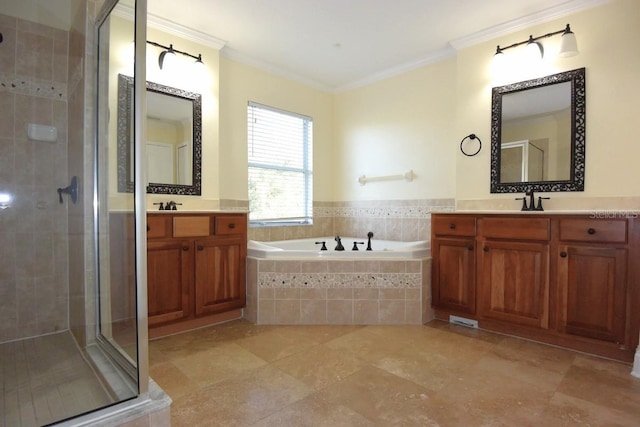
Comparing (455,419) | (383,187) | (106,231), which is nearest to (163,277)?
(106,231)

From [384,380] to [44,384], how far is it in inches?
64.2

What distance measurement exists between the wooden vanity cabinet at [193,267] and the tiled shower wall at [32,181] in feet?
1.98

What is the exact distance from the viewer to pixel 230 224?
283 centimetres

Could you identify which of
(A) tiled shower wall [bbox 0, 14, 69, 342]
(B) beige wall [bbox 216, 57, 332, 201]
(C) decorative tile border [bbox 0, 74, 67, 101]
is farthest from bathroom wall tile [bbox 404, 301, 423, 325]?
(C) decorative tile border [bbox 0, 74, 67, 101]

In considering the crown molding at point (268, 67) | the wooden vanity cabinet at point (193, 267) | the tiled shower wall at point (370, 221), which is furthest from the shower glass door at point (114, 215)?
the tiled shower wall at point (370, 221)

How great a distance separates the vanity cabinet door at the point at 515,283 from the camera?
2.36 meters

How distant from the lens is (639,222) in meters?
2.03

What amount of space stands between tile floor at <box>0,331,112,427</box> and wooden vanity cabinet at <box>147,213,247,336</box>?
60 centimetres

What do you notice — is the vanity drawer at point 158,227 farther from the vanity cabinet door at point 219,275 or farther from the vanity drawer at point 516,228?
the vanity drawer at point 516,228

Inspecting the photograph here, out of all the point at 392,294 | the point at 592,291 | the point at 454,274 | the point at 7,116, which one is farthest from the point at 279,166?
the point at 592,291

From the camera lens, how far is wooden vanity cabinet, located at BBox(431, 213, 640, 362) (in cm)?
208

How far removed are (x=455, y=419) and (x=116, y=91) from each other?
220cm

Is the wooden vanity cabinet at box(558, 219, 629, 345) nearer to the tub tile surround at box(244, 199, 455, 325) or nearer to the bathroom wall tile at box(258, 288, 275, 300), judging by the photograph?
the tub tile surround at box(244, 199, 455, 325)

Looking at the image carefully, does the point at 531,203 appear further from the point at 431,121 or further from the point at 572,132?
the point at 431,121
